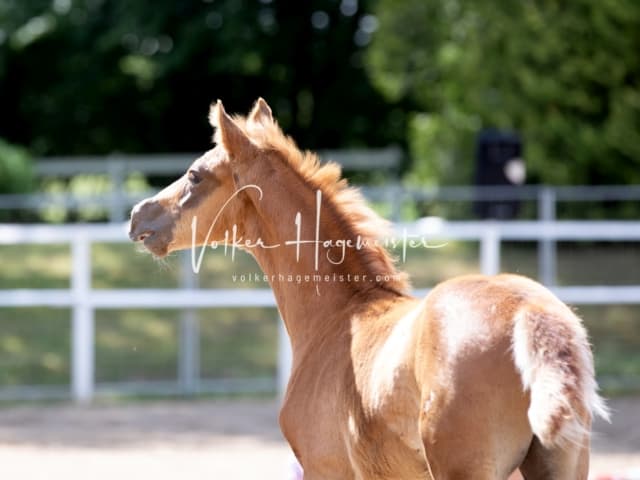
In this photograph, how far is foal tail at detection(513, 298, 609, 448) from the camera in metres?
2.84

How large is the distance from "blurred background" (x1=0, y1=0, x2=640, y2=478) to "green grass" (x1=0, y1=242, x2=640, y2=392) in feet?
0.08

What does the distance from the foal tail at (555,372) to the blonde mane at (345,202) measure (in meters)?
1.13

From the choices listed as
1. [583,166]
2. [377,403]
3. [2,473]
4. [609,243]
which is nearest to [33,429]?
[2,473]

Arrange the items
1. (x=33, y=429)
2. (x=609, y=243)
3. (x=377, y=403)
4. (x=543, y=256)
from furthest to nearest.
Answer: (x=609, y=243) < (x=543, y=256) < (x=33, y=429) < (x=377, y=403)

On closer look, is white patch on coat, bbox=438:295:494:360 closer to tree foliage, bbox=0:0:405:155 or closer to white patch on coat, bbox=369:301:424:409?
white patch on coat, bbox=369:301:424:409

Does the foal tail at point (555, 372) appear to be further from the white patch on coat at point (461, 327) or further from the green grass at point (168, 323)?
the green grass at point (168, 323)

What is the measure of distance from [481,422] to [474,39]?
43.8 ft

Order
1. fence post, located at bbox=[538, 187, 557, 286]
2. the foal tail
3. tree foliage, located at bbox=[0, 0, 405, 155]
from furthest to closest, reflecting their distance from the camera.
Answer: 1. tree foliage, located at bbox=[0, 0, 405, 155]
2. fence post, located at bbox=[538, 187, 557, 286]
3. the foal tail

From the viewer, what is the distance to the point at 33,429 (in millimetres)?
8750

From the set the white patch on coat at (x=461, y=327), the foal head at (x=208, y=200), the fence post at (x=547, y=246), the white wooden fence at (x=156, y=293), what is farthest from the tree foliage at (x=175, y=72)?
the white patch on coat at (x=461, y=327)

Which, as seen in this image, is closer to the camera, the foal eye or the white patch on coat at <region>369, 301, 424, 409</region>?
the white patch on coat at <region>369, 301, 424, 409</region>

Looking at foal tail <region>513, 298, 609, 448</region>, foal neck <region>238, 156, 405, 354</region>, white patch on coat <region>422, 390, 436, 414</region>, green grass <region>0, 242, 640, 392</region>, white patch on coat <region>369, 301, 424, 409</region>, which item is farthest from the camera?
green grass <region>0, 242, 640, 392</region>

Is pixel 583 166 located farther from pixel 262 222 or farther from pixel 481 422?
pixel 481 422

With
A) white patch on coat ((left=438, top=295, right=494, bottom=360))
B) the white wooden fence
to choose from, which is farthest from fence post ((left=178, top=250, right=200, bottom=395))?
white patch on coat ((left=438, top=295, right=494, bottom=360))
